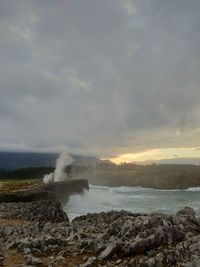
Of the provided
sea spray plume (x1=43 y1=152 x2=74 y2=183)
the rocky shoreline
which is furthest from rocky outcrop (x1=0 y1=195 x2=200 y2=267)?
Answer: sea spray plume (x1=43 y1=152 x2=74 y2=183)

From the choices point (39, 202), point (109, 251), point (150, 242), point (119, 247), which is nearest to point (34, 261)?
point (109, 251)

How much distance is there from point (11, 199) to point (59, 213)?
19392 millimetres

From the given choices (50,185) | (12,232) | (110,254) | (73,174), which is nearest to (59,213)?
(12,232)

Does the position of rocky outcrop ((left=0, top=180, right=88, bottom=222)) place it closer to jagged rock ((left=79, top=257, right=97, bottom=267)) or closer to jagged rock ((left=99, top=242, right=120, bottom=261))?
jagged rock ((left=99, top=242, right=120, bottom=261))

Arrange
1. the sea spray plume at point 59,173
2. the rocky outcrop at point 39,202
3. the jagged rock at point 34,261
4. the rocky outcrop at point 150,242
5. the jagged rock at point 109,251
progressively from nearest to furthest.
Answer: the rocky outcrop at point 150,242, the jagged rock at point 34,261, the jagged rock at point 109,251, the rocky outcrop at point 39,202, the sea spray plume at point 59,173

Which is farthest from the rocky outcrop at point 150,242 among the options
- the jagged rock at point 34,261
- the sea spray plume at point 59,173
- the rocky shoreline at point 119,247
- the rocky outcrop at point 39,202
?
the sea spray plume at point 59,173

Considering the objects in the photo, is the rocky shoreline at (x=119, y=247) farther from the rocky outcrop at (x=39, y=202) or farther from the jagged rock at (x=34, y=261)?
the rocky outcrop at (x=39, y=202)

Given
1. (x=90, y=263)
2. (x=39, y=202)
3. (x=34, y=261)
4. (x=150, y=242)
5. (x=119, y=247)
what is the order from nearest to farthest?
(x=90, y=263) < (x=34, y=261) < (x=119, y=247) < (x=150, y=242) < (x=39, y=202)

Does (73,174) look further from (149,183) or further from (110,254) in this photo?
(110,254)

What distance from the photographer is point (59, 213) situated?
36.5m

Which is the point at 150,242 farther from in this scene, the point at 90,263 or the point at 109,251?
the point at 90,263

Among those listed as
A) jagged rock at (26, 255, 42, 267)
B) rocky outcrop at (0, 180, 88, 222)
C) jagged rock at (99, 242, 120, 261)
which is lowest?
jagged rock at (26, 255, 42, 267)

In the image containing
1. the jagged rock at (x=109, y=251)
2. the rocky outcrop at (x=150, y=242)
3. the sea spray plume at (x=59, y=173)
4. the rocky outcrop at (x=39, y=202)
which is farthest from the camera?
the sea spray plume at (x=59, y=173)

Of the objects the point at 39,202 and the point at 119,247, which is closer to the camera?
the point at 119,247
